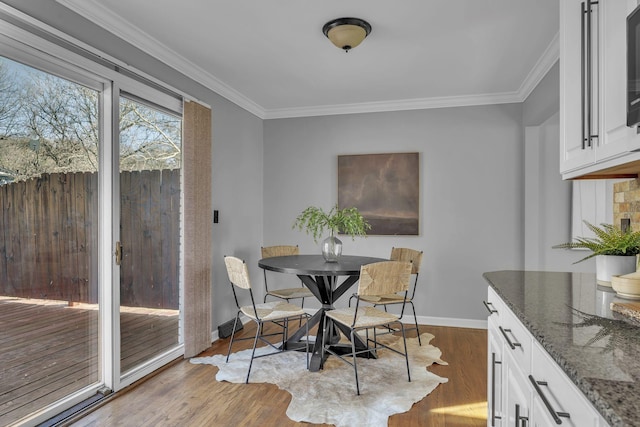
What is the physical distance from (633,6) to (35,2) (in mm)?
2747

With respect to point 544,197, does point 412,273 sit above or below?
below

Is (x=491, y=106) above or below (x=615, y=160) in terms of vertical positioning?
above

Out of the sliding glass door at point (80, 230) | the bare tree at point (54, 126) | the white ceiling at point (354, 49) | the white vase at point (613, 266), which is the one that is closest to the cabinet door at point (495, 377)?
the white vase at point (613, 266)

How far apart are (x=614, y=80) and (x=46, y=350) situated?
122 inches

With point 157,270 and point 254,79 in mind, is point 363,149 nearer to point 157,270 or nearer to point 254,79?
point 254,79

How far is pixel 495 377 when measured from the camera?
6.12ft

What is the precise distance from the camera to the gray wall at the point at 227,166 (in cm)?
286

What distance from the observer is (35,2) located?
→ 215 centimetres

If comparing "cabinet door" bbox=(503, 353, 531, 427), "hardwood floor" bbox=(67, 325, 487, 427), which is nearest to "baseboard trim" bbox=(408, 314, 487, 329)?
"hardwood floor" bbox=(67, 325, 487, 427)

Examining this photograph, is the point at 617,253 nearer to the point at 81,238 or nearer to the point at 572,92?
the point at 572,92

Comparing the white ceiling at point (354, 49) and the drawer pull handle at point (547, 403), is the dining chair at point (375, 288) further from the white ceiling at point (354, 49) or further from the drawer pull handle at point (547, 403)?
the white ceiling at point (354, 49)

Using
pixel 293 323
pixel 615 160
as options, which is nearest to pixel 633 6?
pixel 615 160

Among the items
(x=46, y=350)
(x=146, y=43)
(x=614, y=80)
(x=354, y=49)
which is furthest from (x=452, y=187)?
(x=46, y=350)

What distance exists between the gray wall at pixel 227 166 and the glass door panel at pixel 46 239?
16.2 inches
